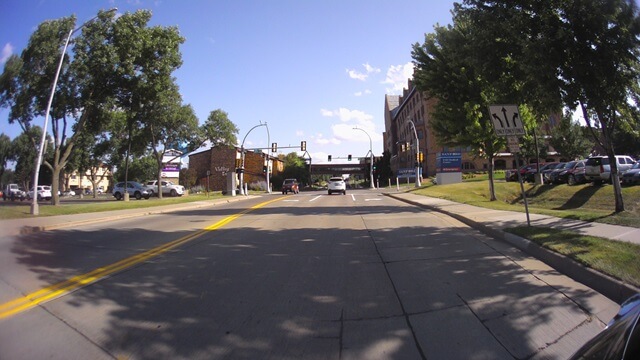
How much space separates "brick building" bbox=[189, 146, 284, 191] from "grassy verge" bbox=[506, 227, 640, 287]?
64.8 meters

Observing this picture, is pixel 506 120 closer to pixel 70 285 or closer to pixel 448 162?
pixel 70 285

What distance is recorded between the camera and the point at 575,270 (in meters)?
6.81

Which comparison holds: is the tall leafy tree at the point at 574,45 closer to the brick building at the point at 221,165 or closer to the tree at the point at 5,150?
the brick building at the point at 221,165

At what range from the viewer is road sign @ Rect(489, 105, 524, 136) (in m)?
11.1

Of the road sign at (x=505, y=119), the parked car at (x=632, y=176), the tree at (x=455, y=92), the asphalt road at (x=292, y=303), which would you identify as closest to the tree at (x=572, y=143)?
the parked car at (x=632, y=176)

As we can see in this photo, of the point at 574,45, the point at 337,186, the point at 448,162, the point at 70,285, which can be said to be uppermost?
the point at 574,45

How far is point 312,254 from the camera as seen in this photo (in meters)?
8.92

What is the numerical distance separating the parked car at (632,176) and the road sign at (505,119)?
15.7 m

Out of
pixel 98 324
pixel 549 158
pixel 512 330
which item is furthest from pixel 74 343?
pixel 549 158

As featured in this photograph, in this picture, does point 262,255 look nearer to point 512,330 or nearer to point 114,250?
point 114,250

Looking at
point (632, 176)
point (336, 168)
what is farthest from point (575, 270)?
point (336, 168)

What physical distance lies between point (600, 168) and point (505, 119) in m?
17.2

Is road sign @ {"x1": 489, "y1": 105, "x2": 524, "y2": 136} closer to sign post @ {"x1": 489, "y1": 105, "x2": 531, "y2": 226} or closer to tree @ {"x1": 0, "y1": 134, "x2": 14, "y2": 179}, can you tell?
sign post @ {"x1": 489, "y1": 105, "x2": 531, "y2": 226}

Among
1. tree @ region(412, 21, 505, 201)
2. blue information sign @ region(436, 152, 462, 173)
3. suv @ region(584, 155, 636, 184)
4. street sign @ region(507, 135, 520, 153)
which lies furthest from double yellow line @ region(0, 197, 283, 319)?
blue information sign @ region(436, 152, 462, 173)
